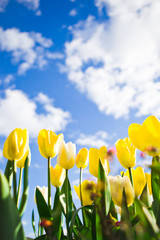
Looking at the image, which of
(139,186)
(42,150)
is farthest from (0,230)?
(139,186)

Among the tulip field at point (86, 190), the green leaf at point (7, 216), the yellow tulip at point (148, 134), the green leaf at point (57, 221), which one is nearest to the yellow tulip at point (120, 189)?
the tulip field at point (86, 190)

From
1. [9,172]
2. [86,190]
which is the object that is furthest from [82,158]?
[86,190]

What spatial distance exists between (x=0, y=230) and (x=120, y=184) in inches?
30.7

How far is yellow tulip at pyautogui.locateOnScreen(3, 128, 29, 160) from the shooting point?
5.21 ft

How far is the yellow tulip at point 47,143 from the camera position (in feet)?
5.99

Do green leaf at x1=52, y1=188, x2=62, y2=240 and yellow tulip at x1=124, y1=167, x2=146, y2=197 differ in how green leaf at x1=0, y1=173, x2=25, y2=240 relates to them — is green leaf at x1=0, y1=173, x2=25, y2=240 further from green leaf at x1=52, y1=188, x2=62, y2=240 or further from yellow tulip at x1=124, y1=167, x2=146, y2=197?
yellow tulip at x1=124, y1=167, x2=146, y2=197

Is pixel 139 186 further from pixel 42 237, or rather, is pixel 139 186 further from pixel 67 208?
pixel 42 237

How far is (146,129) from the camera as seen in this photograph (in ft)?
4.98

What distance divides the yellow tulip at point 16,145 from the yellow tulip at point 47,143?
0.53 feet

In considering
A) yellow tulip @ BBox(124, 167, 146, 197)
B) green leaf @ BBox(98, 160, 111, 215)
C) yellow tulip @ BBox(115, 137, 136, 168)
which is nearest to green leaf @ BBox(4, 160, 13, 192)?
green leaf @ BBox(98, 160, 111, 215)

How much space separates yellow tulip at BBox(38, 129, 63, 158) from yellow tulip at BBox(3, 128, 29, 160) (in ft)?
0.53

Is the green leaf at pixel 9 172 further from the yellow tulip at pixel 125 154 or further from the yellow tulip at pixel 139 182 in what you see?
the yellow tulip at pixel 139 182

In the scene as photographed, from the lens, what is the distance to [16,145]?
5.26 feet

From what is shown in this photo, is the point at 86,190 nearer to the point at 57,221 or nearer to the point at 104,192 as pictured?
the point at 104,192
